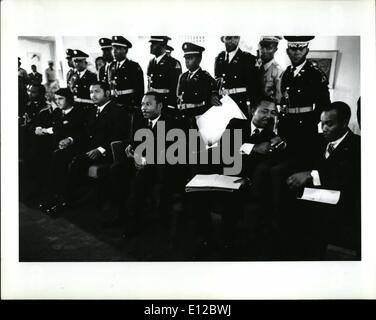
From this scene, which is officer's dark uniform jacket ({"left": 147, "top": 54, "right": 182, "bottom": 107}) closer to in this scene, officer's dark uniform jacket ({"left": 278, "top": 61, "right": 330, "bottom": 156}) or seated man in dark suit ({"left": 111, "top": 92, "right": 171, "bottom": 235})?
seated man in dark suit ({"left": 111, "top": 92, "right": 171, "bottom": 235})

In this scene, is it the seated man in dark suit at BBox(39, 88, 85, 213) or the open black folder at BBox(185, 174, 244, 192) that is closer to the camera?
the open black folder at BBox(185, 174, 244, 192)

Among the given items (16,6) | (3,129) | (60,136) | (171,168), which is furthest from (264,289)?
(16,6)

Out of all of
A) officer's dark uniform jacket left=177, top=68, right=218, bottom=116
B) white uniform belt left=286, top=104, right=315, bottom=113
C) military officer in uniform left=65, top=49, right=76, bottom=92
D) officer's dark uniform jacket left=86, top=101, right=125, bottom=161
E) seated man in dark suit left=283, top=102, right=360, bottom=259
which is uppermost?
military officer in uniform left=65, top=49, right=76, bottom=92

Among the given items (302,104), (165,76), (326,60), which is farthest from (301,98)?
(165,76)

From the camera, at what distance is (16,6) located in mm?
2275

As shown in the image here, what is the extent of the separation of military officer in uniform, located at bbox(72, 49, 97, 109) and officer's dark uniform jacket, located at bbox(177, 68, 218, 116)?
20.6 inches

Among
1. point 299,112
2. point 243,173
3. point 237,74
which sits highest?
point 237,74

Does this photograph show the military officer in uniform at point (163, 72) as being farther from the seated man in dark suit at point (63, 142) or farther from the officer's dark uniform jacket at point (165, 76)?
the seated man in dark suit at point (63, 142)

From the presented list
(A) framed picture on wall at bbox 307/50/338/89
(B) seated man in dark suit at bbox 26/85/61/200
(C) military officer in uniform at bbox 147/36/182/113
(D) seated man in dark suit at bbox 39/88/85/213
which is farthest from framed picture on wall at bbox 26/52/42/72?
(A) framed picture on wall at bbox 307/50/338/89

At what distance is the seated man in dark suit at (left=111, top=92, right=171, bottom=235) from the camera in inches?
90.7

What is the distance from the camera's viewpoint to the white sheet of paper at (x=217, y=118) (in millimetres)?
2299

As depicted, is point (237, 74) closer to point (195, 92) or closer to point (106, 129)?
point (195, 92)

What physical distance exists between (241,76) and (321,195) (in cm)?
81

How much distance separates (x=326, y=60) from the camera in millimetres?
2264
